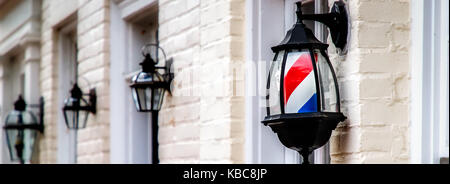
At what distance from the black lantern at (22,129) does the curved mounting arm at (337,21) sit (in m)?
4.50

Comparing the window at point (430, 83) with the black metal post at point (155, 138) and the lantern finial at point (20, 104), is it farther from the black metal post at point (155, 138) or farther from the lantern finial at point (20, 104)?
the lantern finial at point (20, 104)

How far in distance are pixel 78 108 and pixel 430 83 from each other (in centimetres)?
349

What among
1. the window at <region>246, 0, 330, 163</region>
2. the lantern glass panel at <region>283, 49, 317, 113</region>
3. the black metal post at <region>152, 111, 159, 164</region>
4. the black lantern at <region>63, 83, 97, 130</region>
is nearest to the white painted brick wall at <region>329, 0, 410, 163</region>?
the lantern glass panel at <region>283, 49, 317, 113</region>

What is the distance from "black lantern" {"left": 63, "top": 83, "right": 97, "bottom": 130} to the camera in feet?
20.0

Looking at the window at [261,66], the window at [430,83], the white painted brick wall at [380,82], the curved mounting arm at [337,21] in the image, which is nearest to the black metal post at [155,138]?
the window at [261,66]

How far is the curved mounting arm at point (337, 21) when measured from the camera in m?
3.20

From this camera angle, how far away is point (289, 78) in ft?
10.1

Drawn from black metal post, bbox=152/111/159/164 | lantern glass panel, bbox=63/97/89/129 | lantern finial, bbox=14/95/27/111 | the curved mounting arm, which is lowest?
black metal post, bbox=152/111/159/164

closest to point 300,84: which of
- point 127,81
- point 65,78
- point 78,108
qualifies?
point 127,81

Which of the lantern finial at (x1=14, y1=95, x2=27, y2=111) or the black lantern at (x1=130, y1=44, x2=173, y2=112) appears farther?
the lantern finial at (x1=14, y1=95, x2=27, y2=111)

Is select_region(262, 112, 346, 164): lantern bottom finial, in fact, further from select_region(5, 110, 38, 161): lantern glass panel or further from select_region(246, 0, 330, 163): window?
select_region(5, 110, 38, 161): lantern glass panel

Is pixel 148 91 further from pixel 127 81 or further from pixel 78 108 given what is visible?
pixel 78 108

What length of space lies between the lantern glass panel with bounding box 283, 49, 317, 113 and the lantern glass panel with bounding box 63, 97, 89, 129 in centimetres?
319
